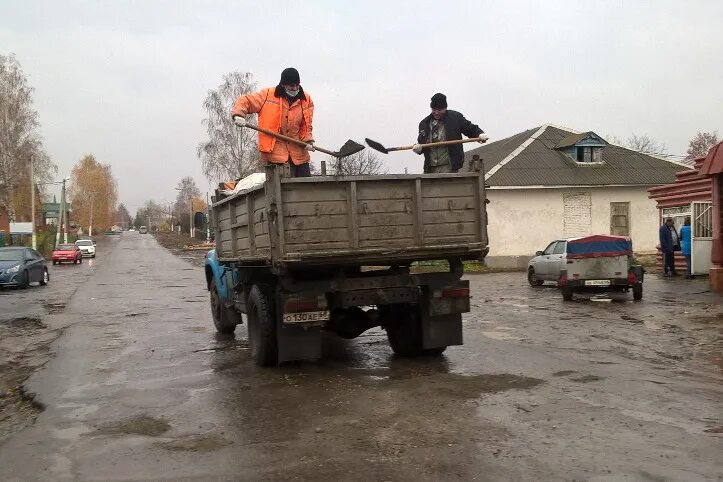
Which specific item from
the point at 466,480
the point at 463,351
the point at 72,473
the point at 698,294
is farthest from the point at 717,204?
the point at 72,473

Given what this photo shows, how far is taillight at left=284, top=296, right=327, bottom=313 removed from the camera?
277 inches

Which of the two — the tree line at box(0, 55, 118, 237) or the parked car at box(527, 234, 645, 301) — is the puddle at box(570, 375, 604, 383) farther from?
the tree line at box(0, 55, 118, 237)

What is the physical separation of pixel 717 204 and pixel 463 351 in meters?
10.9

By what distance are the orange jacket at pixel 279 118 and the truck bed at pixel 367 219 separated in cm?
72

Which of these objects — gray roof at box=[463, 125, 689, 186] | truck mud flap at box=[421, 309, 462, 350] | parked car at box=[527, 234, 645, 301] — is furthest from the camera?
gray roof at box=[463, 125, 689, 186]

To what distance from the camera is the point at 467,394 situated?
6234 millimetres

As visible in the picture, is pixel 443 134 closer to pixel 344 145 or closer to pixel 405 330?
pixel 344 145

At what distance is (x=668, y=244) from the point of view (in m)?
20.2

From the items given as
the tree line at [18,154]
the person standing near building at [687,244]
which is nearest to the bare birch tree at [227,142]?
the tree line at [18,154]

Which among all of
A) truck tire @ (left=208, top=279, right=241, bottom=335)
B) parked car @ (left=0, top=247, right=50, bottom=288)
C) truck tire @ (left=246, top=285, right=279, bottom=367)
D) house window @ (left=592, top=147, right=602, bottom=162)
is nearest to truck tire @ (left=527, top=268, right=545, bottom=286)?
truck tire @ (left=208, top=279, right=241, bottom=335)

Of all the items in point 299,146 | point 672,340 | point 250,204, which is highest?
point 299,146

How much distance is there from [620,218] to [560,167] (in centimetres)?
352

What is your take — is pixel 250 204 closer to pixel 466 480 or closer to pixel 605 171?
pixel 466 480

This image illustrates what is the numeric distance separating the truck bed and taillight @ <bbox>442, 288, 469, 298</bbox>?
38 cm
